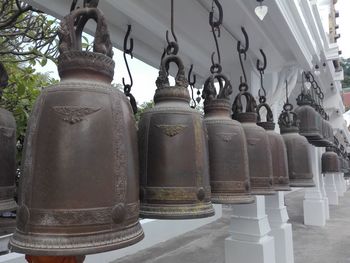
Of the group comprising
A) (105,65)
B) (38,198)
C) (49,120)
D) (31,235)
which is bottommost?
(31,235)

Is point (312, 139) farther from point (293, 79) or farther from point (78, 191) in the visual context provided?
point (78, 191)

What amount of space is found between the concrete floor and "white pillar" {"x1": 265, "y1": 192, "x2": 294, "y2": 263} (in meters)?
1.23

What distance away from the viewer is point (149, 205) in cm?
139

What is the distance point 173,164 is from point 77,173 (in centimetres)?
47

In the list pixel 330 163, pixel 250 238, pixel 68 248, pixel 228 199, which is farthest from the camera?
pixel 330 163

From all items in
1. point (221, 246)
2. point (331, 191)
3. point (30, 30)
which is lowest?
point (221, 246)

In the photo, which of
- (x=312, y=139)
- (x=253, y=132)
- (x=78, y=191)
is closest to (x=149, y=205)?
(x=78, y=191)

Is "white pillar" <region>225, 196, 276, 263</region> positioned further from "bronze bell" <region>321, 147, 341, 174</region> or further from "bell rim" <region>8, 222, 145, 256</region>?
"bronze bell" <region>321, 147, 341, 174</region>

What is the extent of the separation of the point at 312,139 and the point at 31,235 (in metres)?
3.69

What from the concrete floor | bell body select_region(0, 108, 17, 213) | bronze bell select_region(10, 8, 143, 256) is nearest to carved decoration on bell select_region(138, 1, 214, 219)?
bronze bell select_region(10, 8, 143, 256)

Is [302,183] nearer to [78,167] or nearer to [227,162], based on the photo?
[227,162]

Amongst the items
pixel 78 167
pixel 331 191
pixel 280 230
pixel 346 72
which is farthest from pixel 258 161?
pixel 346 72

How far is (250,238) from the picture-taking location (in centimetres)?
374

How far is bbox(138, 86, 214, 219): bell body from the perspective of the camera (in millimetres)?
1374
